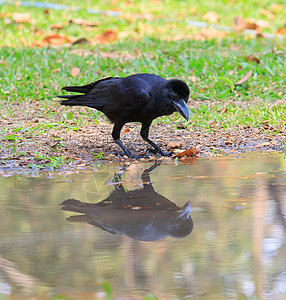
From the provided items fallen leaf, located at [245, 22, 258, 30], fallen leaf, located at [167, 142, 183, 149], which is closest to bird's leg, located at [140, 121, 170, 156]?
fallen leaf, located at [167, 142, 183, 149]

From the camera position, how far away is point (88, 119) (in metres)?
6.64

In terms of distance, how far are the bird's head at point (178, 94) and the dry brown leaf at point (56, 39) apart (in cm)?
535

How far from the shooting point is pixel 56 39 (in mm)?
10078

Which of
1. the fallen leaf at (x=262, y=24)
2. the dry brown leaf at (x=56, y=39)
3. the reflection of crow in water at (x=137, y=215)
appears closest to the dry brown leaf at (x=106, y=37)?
the dry brown leaf at (x=56, y=39)

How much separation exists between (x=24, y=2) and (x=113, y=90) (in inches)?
321

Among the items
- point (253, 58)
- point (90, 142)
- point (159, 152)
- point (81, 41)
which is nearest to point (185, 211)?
point (159, 152)

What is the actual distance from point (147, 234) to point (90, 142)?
9.19 feet

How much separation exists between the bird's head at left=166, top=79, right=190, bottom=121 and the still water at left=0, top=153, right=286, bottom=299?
60 cm

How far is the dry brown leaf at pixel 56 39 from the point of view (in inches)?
395

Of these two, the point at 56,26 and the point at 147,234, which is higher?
the point at 147,234

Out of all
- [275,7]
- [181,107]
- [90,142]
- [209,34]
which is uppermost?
[181,107]

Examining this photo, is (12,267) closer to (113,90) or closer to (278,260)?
(278,260)

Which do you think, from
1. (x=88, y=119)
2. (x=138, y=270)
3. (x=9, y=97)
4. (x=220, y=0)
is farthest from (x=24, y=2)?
(x=138, y=270)

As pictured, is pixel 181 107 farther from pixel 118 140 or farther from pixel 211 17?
pixel 211 17
